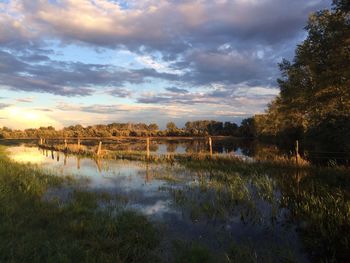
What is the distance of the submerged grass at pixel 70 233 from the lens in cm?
711

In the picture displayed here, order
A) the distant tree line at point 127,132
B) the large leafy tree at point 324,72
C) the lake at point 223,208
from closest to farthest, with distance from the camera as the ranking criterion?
the lake at point 223,208 < the large leafy tree at point 324,72 < the distant tree line at point 127,132

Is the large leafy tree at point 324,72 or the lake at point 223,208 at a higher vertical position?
the large leafy tree at point 324,72

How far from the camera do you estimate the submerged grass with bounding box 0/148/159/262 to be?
711 centimetres

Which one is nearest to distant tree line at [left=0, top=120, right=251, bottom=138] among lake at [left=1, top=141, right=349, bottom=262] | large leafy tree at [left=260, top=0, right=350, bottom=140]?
large leafy tree at [left=260, top=0, right=350, bottom=140]

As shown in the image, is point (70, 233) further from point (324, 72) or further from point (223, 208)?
point (324, 72)

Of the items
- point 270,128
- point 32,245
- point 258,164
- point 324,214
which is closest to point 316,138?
point 258,164

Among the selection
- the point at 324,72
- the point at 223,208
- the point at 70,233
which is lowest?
the point at 223,208

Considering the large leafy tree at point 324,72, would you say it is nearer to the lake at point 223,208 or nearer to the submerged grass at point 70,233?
the lake at point 223,208

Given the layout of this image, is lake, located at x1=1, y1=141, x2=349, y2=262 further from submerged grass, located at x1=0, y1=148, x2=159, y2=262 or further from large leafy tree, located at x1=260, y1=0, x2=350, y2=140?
large leafy tree, located at x1=260, y1=0, x2=350, y2=140

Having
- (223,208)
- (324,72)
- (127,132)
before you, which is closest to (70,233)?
(223,208)

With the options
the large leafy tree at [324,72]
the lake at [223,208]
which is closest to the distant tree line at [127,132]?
the large leafy tree at [324,72]

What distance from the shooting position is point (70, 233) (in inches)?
343

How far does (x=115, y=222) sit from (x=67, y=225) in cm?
137

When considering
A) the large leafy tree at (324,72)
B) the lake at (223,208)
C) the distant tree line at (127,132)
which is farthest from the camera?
the distant tree line at (127,132)
